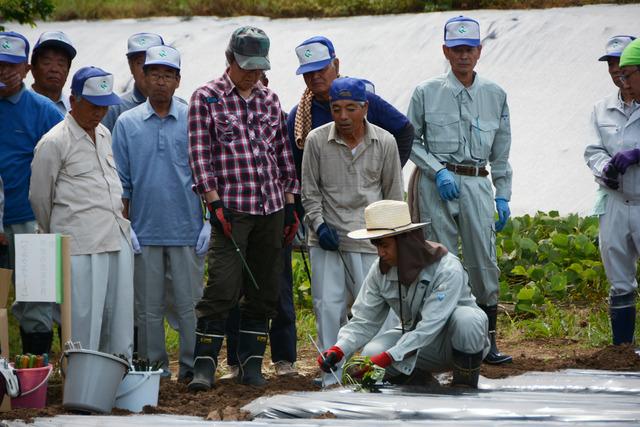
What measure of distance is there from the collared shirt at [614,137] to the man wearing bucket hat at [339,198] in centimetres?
126

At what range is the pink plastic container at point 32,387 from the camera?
5.25m

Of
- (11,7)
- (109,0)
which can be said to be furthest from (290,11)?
(11,7)

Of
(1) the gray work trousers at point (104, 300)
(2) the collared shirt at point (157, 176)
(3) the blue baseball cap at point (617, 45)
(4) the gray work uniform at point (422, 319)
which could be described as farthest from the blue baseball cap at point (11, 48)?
(3) the blue baseball cap at point (617, 45)

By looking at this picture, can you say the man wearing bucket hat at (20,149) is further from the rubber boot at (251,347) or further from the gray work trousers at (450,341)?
the gray work trousers at (450,341)

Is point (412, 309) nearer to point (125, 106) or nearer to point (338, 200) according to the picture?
point (338, 200)

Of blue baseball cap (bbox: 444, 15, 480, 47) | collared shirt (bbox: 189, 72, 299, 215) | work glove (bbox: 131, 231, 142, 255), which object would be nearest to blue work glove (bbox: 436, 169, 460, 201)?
blue baseball cap (bbox: 444, 15, 480, 47)

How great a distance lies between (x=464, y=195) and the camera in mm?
6727

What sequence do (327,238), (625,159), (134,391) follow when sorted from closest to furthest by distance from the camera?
(134,391) < (327,238) < (625,159)

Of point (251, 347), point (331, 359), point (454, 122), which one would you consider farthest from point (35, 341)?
point (454, 122)

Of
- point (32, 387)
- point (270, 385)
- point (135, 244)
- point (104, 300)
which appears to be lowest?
point (270, 385)

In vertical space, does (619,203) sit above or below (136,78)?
below

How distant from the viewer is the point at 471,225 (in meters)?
6.74

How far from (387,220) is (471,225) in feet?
4.34

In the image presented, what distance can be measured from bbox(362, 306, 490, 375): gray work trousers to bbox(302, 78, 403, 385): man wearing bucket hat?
0.50 meters
